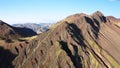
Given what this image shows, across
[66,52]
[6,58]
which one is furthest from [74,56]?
[6,58]

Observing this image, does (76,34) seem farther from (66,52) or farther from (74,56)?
(66,52)

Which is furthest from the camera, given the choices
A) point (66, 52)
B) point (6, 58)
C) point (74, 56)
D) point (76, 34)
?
point (76, 34)

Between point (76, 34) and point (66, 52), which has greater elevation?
point (76, 34)

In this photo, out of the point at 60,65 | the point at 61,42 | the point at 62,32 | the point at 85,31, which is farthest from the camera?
the point at 85,31

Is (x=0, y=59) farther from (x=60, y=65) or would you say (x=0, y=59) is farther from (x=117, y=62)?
(x=117, y=62)

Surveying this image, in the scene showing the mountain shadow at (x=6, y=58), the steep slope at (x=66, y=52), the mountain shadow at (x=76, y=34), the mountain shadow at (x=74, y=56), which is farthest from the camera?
the mountain shadow at (x=76, y=34)

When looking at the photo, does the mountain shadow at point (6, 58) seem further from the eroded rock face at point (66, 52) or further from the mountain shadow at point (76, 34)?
the mountain shadow at point (76, 34)

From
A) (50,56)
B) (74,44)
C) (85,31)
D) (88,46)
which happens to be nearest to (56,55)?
(50,56)

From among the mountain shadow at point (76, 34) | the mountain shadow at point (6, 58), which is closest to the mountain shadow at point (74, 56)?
the mountain shadow at point (76, 34)

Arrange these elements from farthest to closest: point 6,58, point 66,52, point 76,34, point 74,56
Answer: point 76,34, point 74,56, point 6,58, point 66,52
